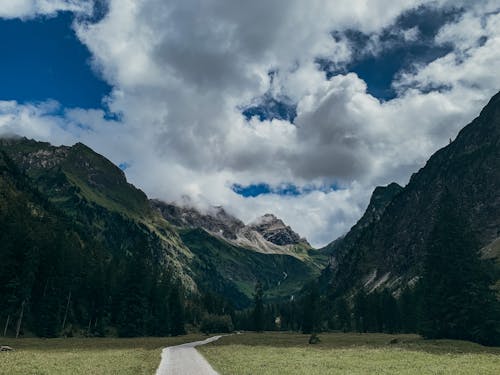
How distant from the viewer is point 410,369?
90.9 feet

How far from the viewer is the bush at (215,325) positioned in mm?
153000

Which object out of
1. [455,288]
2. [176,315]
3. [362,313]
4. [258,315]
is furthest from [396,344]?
[258,315]

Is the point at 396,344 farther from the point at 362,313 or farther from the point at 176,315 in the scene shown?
the point at 362,313

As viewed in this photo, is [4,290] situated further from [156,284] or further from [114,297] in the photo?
[156,284]

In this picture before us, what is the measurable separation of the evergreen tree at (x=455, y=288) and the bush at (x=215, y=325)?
318 feet

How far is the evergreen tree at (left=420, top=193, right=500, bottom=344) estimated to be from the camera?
6269 cm

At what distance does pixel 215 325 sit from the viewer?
153875 mm

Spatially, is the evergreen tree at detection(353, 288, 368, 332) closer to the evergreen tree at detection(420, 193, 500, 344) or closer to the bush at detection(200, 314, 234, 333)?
the bush at detection(200, 314, 234, 333)


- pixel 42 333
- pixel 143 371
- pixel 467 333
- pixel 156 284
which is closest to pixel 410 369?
pixel 143 371

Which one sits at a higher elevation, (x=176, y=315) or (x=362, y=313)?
(x=362, y=313)

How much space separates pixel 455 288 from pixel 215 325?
105238mm

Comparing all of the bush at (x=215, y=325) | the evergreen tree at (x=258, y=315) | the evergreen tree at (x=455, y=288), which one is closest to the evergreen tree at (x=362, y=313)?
the evergreen tree at (x=258, y=315)

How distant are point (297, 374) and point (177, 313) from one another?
110514mm

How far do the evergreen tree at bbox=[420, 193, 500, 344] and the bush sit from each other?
3814 inches
